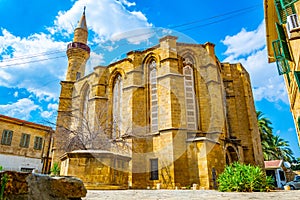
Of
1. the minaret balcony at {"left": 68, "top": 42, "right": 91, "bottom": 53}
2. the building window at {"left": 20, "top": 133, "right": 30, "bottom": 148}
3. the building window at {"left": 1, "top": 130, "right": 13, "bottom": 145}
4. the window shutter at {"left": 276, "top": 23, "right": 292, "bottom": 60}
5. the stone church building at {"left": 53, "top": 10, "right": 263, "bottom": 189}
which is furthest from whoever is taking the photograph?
the minaret balcony at {"left": 68, "top": 42, "right": 91, "bottom": 53}

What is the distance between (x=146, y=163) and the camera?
1574 cm

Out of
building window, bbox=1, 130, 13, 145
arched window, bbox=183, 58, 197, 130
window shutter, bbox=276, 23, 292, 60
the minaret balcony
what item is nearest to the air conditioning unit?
window shutter, bbox=276, 23, 292, 60

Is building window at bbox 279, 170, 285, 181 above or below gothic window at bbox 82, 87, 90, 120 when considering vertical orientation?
below

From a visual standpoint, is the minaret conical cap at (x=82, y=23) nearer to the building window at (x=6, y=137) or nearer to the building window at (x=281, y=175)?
the building window at (x=6, y=137)

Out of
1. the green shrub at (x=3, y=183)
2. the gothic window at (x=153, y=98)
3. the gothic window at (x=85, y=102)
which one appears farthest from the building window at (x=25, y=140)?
the green shrub at (x=3, y=183)

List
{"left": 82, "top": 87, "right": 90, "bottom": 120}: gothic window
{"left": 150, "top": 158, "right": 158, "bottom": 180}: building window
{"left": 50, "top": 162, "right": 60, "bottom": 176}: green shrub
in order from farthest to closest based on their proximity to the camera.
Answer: {"left": 82, "top": 87, "right": 90, "bottom": 120}: gothic window < {"left": 50, "top": 162, "right": 60, "bottom": 176}: green shrub < {"left": 150, "top": 158, "right": 158, "bottom": 180}: building window

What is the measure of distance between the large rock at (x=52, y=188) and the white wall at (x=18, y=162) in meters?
20.0

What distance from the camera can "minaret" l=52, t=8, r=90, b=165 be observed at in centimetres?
2117

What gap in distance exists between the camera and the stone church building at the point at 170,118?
560 inches

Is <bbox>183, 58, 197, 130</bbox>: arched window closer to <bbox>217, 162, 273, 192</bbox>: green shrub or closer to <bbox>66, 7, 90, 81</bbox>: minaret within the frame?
<bbox>217, 162, 273, 192</bbox>: green shrub

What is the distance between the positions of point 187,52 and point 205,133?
6686mm

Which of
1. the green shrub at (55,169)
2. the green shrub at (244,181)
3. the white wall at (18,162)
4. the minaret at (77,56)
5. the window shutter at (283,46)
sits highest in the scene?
the minaret at (77,56)

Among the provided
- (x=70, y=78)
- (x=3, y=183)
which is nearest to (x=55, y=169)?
(x=70, y=78)

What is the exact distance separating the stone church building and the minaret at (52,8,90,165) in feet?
0.90
